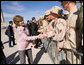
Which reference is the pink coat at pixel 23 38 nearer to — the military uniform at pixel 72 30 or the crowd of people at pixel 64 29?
the crowd of people at pixel 64 29

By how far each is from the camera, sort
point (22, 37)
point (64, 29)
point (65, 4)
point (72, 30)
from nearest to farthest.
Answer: point (72, 30) → point (65, 4) → point (64, 29) → point (22, 37)

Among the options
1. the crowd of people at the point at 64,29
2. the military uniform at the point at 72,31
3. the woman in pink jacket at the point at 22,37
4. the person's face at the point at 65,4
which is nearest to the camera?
the crowd of people at the point at 64,29

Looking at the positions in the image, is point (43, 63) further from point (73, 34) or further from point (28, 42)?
point (73, 34)

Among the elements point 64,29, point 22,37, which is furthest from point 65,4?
point 22,37

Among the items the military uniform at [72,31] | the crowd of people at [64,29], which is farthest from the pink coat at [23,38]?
the military uniform at [72,31]

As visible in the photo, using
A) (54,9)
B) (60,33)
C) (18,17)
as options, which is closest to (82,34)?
(60,33)

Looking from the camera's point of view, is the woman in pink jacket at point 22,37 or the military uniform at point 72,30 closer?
the military uniform at point 72,30

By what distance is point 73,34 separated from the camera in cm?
266

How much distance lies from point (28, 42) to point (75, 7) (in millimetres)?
1933

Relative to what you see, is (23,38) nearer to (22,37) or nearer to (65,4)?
(22,37)

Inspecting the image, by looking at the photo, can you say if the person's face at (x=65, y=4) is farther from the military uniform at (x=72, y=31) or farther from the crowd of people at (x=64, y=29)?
the military uniform at (x=72, y=31)

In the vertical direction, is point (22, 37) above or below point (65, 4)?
below

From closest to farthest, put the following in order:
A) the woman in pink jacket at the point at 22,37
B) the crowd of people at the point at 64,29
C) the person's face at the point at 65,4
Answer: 1. the crowd of people at the point at 64,29
2. the person's face at the point at 65,4
3. the woman in pink jacket at the point at 22,37

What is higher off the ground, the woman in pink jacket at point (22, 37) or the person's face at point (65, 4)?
the person's face at point (65, 4)
